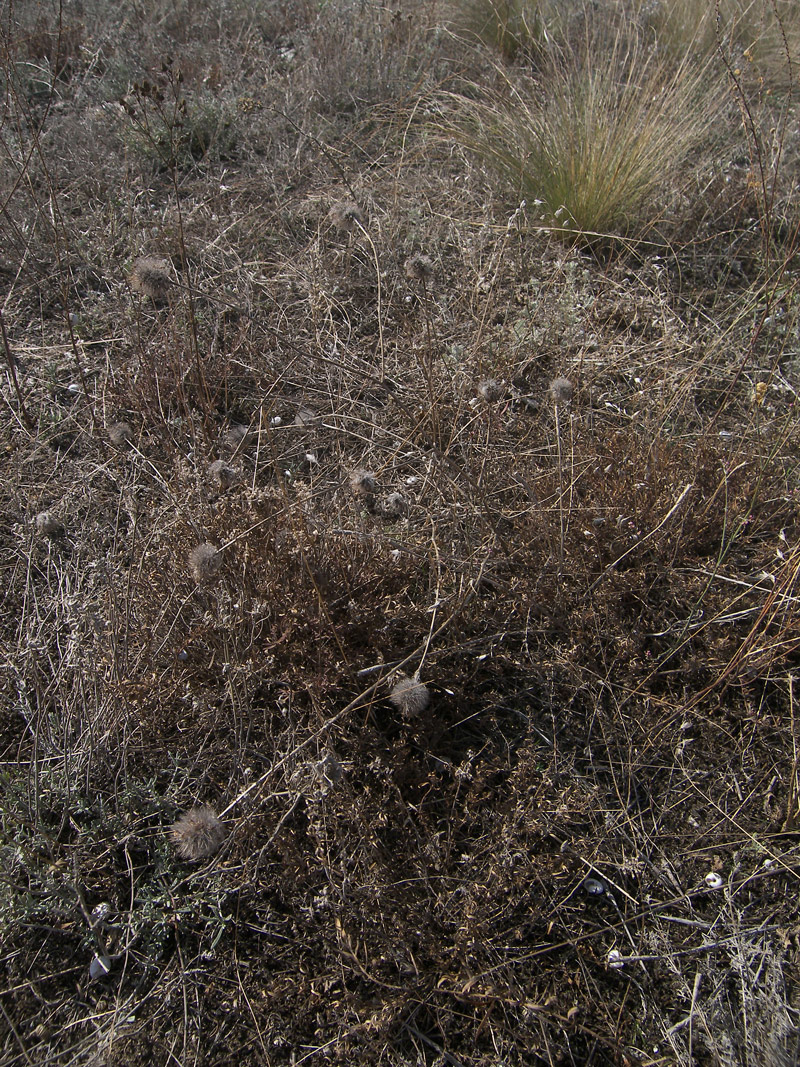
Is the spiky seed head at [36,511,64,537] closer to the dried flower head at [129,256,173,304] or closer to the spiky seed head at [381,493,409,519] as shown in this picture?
the dried flower head at [129,256,173,304]

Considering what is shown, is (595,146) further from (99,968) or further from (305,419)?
(99,968)

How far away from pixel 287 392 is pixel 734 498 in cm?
167

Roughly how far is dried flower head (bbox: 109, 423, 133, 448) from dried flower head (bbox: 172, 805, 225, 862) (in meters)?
1.33

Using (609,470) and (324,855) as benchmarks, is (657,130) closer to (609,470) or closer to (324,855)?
(609,470)

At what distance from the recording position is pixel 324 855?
1.58 m

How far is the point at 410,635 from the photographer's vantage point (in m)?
1.94

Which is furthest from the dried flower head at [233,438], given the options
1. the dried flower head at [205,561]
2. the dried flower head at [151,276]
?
the dried flower head at [205,561]

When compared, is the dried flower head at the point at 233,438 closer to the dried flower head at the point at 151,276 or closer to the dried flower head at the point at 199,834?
the dried flower head at the point at 151,276

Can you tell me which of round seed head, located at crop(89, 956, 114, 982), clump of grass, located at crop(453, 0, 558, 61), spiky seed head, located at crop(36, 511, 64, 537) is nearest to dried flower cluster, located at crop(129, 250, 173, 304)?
spiky seed head, located at crop(36, 511, 64, 537)

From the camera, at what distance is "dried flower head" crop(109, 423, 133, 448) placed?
2352 mm

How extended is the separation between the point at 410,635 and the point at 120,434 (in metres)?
1.21

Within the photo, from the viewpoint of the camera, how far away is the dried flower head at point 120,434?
92.6 inches

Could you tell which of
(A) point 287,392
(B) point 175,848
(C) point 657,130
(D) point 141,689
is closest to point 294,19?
(C) point 657,130

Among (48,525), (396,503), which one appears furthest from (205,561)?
(48,525)
